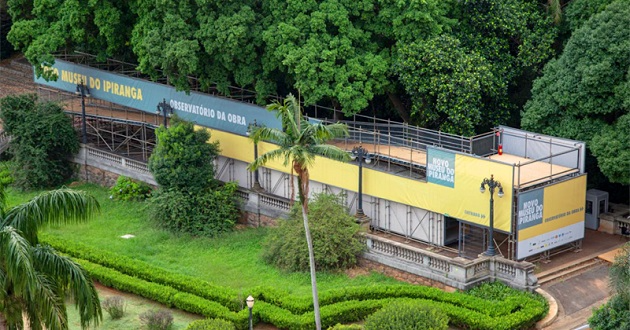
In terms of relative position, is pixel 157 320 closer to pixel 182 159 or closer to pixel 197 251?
pixel 197 251

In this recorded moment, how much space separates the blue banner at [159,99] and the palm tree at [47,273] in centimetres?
2182

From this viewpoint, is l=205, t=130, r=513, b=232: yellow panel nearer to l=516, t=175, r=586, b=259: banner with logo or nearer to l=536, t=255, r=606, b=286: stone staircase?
l=516, t=175, r=586, b=259: banner with logo

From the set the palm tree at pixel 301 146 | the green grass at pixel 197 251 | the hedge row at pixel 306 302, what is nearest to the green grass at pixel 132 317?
the hedge row at pixel 306 302

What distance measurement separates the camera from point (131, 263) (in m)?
45.1

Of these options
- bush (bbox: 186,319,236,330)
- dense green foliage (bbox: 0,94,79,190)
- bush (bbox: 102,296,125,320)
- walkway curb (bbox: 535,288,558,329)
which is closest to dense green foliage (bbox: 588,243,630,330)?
walkway curb (bbox: 535,288,558,329)

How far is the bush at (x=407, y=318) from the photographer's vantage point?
35.7 m

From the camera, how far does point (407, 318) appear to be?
35.8 m

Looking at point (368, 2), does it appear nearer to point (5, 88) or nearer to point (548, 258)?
point (548, 258)

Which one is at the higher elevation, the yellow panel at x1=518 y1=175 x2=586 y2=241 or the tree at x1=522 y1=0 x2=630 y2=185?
the tree at x1=522 y1=0 x2=630 y2=185

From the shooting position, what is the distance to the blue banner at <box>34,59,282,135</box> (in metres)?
51.4

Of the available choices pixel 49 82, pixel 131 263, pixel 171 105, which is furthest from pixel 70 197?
pixel 49 82

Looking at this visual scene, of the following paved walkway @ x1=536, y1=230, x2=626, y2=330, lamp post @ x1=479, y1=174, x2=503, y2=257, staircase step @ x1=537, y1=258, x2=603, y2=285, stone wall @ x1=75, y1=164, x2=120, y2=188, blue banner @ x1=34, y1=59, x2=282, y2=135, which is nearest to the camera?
paved walkway @ x1=536, y1=230, x2=626, y2=330

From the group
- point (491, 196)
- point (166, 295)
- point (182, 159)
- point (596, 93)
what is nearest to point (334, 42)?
point (182, 159)

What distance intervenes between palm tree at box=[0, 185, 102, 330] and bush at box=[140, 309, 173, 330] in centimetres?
1085
